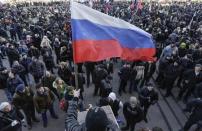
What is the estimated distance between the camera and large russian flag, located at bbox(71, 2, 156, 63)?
6035 millimetres

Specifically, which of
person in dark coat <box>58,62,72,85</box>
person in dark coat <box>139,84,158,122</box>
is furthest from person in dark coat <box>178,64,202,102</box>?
person in dark coat <box>58,62,72,85</box>

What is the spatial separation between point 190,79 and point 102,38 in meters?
4.98

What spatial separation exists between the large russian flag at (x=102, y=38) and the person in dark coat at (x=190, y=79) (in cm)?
350

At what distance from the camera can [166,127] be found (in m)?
9.16

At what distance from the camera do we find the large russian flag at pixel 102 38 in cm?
604

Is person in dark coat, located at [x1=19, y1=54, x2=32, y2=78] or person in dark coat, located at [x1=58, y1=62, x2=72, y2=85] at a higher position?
person in dark coat, located at [x1=58, y1=62, x2=72, y2=85]

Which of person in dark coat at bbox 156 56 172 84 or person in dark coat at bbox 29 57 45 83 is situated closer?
person in dark coat at bbox 156 56 172 84

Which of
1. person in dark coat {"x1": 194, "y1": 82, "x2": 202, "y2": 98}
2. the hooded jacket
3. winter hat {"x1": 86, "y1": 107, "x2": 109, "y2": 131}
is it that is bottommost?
person in dark coat {"x1": 194, "y1": 82, "x2": 202, "y2": 98}

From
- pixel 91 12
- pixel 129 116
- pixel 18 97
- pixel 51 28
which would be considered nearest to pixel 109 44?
pixel 91 12

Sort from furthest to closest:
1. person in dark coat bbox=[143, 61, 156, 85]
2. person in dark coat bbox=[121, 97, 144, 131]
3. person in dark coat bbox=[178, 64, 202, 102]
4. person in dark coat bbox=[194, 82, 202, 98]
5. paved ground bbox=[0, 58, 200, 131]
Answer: person in dark coat bbox=[143, 61, 156, 85] < person in dark coat bbox=[178, 64, 202, 102] < paved ground bbox=[0, 58, 200, 131] < person in dark coat bbox=[194, 82, 202, 98] < person in dark coat bbox=[121, 97, 144, 131]

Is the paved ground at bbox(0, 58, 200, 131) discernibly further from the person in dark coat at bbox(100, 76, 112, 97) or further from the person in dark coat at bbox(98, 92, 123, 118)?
the person in dark coat at bbox(98, 92, 123, 118)

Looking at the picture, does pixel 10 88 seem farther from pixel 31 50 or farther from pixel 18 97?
pixel 31 50

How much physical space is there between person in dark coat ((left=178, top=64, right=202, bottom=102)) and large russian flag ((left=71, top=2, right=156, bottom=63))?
11.5 feet

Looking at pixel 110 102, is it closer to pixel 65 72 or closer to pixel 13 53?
pixel 65 72
